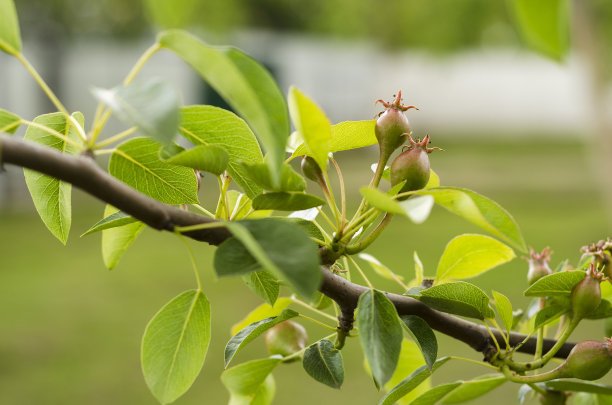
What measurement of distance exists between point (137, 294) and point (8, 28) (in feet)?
11.3

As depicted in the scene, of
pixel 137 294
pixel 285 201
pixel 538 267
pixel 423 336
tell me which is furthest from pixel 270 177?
pixel 137 294

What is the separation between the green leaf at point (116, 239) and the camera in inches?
14.6

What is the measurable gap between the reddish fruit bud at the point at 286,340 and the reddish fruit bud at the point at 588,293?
0.17 meters

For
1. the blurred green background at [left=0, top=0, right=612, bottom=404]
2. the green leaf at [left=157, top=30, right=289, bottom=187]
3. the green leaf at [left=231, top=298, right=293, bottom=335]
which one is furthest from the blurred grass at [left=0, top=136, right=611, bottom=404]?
the green leaf at [left=157, top=30, right=289, bottom=187]

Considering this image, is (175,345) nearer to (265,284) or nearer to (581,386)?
(265,284)

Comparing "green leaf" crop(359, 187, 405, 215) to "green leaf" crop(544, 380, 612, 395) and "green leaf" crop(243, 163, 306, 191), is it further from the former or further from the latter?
"green leaf" crop(544, 380, 612, 395)

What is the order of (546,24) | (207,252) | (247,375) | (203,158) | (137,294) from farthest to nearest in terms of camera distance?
(207,252) < (137,294) < (247,375) < (203,158) < (546,24)

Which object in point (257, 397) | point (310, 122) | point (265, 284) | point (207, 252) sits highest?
point (310, 122)

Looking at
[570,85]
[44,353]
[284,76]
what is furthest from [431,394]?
[570,85]

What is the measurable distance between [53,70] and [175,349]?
652cm

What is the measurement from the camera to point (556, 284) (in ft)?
1.12

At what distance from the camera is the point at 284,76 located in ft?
26.0

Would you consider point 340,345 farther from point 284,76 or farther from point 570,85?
point 570,85

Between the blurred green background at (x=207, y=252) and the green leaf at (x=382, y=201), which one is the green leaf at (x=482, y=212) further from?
the blurred green background at (x=207, y=252)
